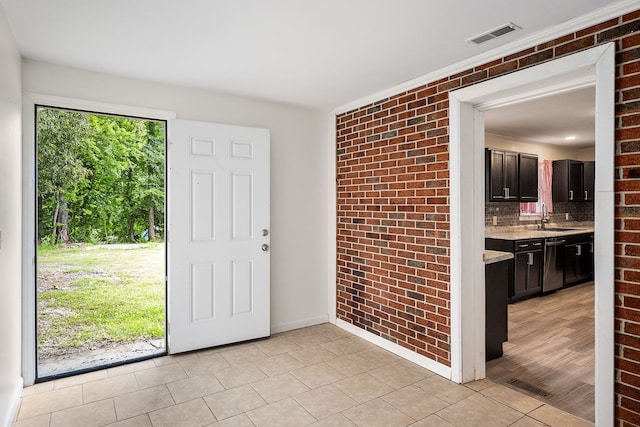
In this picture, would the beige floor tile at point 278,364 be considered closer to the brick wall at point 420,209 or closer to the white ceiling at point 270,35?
the brick wall at point 420,209

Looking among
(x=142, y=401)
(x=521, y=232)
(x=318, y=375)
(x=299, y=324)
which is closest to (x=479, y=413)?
(x=318, y=375)

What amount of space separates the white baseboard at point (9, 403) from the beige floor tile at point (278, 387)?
142cm

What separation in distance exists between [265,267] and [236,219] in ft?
1.85

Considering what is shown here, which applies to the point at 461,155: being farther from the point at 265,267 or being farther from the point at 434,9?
the point at 265,267

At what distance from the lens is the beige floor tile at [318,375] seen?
2.79 meters

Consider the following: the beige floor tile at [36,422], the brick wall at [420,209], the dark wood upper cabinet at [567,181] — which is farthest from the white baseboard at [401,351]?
the dark wood upper cabinet at [567,181]

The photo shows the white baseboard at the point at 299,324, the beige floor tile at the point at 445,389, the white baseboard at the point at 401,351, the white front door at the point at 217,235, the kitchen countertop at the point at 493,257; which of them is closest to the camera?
the beige floor tile at the point at 445,389

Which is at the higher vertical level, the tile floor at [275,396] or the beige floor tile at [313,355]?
the beige floor tile at [313,355]

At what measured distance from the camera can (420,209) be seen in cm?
310

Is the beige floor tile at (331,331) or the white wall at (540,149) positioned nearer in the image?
the beige floor tile at (331,331)

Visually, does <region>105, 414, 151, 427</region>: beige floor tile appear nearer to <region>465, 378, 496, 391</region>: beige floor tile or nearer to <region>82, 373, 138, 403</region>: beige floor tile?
<region>82, 373, 138, 403</region>: beige floor tile

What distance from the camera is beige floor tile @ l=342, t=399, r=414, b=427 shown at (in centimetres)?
226

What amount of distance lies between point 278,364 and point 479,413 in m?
1.55

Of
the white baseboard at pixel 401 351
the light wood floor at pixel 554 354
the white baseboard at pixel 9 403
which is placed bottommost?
the light wood floor at pixel 554 354
